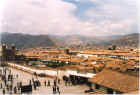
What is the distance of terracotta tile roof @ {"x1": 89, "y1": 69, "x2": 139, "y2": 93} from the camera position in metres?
18.3

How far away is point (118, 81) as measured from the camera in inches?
778

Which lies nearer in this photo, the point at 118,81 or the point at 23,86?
the point at 118,81

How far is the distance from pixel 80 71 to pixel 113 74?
23.9 feet

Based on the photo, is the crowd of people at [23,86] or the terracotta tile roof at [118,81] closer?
the terracotta tile roof at [118,81]

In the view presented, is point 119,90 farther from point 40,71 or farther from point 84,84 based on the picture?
point 40,71

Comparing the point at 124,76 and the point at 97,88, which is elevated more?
the point at 124,76

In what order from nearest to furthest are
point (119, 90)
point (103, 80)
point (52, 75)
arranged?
point (119, 90) < point (103, 80) < point (52, 75)

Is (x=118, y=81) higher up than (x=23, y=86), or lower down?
higher up

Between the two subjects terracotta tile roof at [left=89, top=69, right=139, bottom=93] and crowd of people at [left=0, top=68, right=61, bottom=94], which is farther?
crowd of people at [left=0, top=68, right=61, bottom=94]

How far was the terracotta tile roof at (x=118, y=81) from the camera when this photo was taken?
1830 cm

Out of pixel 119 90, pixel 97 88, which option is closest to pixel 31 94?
pixel 97 88

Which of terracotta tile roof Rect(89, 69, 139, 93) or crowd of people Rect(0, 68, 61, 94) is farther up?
terracotta tile roof Rect(89, 69, 139, 93)

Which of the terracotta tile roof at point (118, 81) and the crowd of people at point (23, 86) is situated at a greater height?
the terracotta tile roof at point (118, 81)

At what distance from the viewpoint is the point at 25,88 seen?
21844mm
